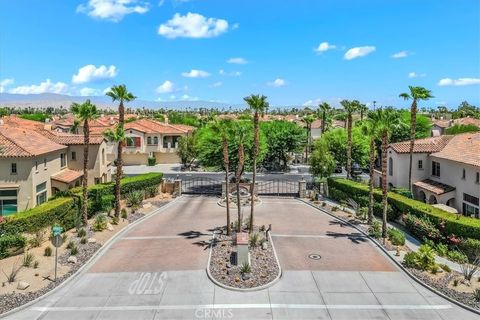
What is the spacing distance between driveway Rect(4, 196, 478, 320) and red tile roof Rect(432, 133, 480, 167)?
12244 mm

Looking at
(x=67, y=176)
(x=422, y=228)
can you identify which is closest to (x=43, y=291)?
(x=67, y=176)

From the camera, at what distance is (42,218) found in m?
27.1

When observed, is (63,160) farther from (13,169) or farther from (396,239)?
(396,239)

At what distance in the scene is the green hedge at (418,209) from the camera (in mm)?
25656

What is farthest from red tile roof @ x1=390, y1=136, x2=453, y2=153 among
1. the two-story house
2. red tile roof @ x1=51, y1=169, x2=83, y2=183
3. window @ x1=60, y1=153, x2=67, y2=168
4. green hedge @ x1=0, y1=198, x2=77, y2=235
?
window @ x1=60, y1=153, x2=67, y2=168

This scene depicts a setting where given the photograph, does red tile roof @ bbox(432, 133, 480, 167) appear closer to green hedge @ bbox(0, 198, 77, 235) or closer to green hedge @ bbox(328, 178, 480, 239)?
green hedge @ bbox(328, 178, 480, 239)

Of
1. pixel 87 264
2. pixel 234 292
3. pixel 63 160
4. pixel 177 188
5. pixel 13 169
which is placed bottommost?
pixel 234 292

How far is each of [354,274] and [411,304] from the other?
147 inches

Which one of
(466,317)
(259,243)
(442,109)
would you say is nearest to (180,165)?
(259,243)

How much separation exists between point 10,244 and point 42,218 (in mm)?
3579

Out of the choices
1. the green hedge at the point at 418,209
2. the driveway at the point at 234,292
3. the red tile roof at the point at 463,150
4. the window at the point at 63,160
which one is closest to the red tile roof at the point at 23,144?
the window at the point at 63,160

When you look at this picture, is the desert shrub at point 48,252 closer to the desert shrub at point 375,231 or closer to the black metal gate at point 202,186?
the desert shrub at point 375,231

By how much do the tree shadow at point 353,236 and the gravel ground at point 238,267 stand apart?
549 cm

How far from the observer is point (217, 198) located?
42.7m
